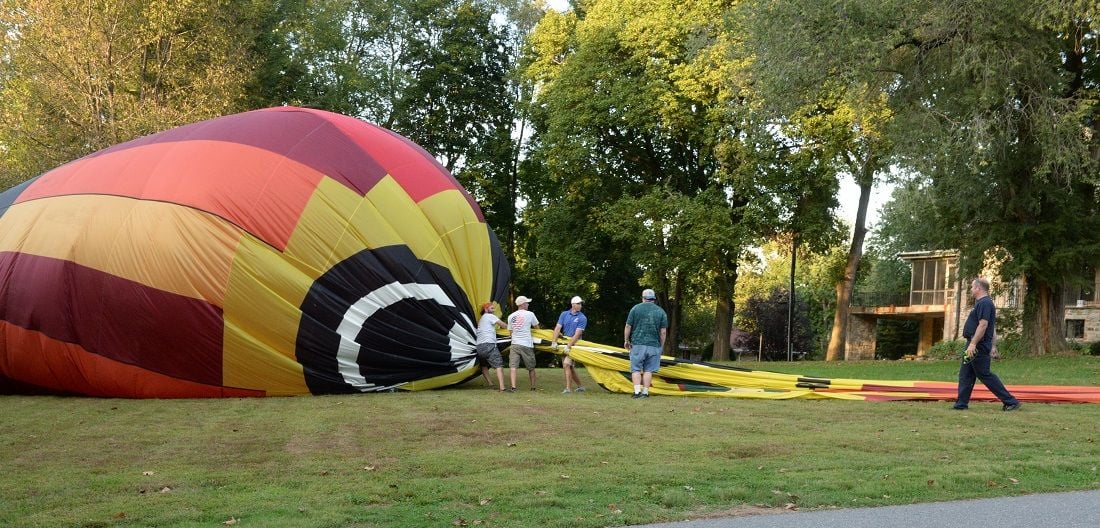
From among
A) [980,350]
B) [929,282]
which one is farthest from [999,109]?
[929,282]

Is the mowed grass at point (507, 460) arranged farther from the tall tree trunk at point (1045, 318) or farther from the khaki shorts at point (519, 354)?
the tall tree trunk at point (1045, 318)

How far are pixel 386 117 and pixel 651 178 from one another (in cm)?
1192

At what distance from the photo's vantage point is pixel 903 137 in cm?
2317

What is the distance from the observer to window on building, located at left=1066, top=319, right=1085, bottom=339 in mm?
43719

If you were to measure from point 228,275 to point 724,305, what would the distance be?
83.3 ft

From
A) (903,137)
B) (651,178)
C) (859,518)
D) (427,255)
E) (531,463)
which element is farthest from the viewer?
(651,178)

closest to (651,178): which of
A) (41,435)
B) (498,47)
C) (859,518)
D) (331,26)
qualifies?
(498,47)

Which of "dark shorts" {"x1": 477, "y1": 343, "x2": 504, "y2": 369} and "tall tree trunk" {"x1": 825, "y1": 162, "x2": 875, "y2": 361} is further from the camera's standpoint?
"tall tree trunk" {"x1": 825, "y1": 162, "x2": 875, "y2": 361}

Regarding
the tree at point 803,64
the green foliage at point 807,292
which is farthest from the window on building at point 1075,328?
the tree at point 803,64

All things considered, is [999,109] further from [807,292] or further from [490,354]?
[807,292]

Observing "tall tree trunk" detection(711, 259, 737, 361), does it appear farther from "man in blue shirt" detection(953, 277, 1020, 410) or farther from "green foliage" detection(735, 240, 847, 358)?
"man in blue shirt" detection(953, 277, 1020, 410)

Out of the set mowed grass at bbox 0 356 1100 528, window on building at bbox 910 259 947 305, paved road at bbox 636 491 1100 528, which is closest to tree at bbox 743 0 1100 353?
mowed grass at bbox 0 356 1100 528

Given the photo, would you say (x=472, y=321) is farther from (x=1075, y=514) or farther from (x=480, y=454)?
(x=1075, y=514)

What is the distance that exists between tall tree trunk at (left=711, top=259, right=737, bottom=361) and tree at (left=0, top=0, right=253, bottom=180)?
697 inches
